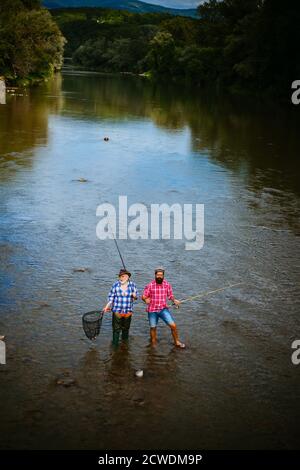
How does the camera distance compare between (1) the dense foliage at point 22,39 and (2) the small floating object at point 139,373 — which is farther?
Answer: (1) the dense foliage at point 22,39

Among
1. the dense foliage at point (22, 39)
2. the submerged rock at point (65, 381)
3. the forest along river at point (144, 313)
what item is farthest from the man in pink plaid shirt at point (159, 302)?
the dense foliage at point (22, 39)

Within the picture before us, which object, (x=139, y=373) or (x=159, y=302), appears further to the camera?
(x=159, y=302)

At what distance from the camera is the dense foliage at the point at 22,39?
70.6 metres

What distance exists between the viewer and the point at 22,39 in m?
71.6

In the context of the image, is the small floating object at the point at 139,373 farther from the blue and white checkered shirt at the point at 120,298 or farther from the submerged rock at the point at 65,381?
the blue and white checkered shirt at the point at 120,298

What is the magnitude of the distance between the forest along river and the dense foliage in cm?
4450

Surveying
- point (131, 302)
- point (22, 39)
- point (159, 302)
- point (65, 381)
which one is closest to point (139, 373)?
point (65, 381)

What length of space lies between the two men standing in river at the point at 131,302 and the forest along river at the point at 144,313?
13.8 inches

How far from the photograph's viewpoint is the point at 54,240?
1691 centimetres

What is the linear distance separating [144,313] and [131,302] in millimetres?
1828

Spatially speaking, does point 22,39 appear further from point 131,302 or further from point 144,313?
point 131,302

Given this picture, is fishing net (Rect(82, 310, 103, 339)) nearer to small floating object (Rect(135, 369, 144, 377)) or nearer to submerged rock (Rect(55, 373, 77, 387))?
submerged rock (Rect(55, 373, 77, 387))

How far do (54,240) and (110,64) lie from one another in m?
182

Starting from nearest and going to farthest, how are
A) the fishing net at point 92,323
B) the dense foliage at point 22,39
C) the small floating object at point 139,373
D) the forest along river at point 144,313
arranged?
the forest along river at point 144,313, the small floating object at point 139,373, the fishing net at point 92,323, the dense foliage at point 22,39
